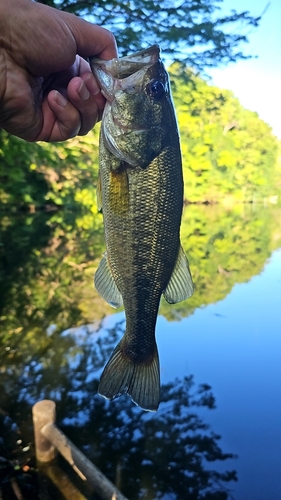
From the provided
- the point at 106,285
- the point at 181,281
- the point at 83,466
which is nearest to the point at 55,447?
the point at 83,466

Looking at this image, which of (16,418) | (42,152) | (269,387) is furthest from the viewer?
(42,152)

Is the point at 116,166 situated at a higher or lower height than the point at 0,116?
lower

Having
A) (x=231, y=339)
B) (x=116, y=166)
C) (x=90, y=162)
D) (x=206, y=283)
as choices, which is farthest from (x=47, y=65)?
(x=90, y=162)

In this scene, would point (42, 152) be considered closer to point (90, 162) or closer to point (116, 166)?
point (116, 166)

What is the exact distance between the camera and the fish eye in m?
2.03

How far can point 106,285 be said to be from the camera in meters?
2.27

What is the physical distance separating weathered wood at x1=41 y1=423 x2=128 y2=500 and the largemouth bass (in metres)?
1.95

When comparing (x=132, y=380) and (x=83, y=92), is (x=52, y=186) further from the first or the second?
(x=132, y=380)

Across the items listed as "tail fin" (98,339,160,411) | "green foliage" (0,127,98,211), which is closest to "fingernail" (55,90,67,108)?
"tail fin" (98,339,160,411)

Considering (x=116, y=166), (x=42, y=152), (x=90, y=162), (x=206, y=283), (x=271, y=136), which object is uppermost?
(x=271, y=136)

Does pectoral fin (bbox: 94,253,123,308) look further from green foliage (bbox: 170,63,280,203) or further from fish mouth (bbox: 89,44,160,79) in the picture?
green foliage (bbox: 170,63,280,203)

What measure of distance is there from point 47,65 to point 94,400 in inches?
212

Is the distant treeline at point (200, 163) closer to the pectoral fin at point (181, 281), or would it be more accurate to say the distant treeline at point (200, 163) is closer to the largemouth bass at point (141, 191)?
the largemouth bass at point (141, 191)

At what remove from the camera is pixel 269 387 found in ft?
23.9
